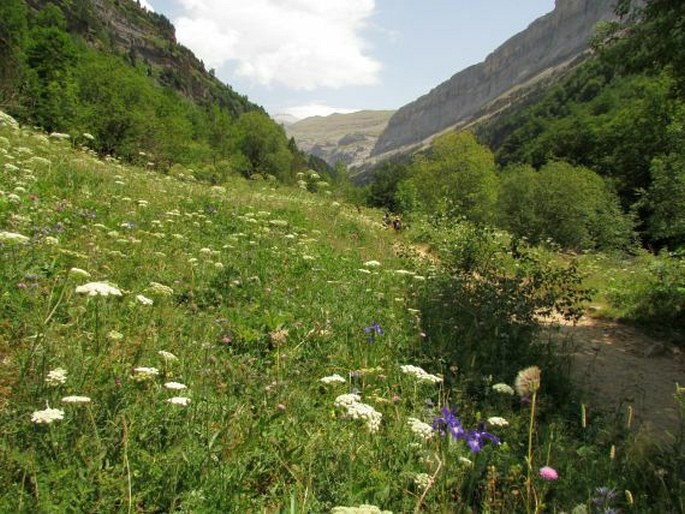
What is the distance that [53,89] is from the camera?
39875 millimetres

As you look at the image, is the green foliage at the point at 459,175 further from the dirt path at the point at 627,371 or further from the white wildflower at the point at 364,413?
the white wildflower at the point at 364,413

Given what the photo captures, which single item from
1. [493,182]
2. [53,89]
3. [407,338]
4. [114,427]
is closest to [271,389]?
[114,427]

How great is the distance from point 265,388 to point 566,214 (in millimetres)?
39892

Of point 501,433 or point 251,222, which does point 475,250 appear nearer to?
point 251,222

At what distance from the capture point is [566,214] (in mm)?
38750

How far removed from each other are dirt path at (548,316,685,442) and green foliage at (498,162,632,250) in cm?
2264

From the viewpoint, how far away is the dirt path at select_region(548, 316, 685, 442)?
6.50m

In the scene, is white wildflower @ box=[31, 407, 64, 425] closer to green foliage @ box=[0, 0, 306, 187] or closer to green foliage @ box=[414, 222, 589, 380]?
green foliage @ box=[414, 222, 589, 380]

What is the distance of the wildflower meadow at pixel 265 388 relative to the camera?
2.73 m

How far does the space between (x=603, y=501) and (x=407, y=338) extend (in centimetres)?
385

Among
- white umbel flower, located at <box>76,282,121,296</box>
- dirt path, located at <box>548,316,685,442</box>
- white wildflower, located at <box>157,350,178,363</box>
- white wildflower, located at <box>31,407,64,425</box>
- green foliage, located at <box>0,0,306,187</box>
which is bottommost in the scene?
dirt path, located at <box>548,316,685,442</box>

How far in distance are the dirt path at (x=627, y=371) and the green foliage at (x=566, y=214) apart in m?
22.6

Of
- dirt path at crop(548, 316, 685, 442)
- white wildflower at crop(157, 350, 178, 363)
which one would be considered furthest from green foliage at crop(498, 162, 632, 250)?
white wildflower at crop(157, 350, 178, 363)

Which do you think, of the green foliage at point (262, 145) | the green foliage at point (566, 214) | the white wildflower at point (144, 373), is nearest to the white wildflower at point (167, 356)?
the white wildflower at point (144, 373)
